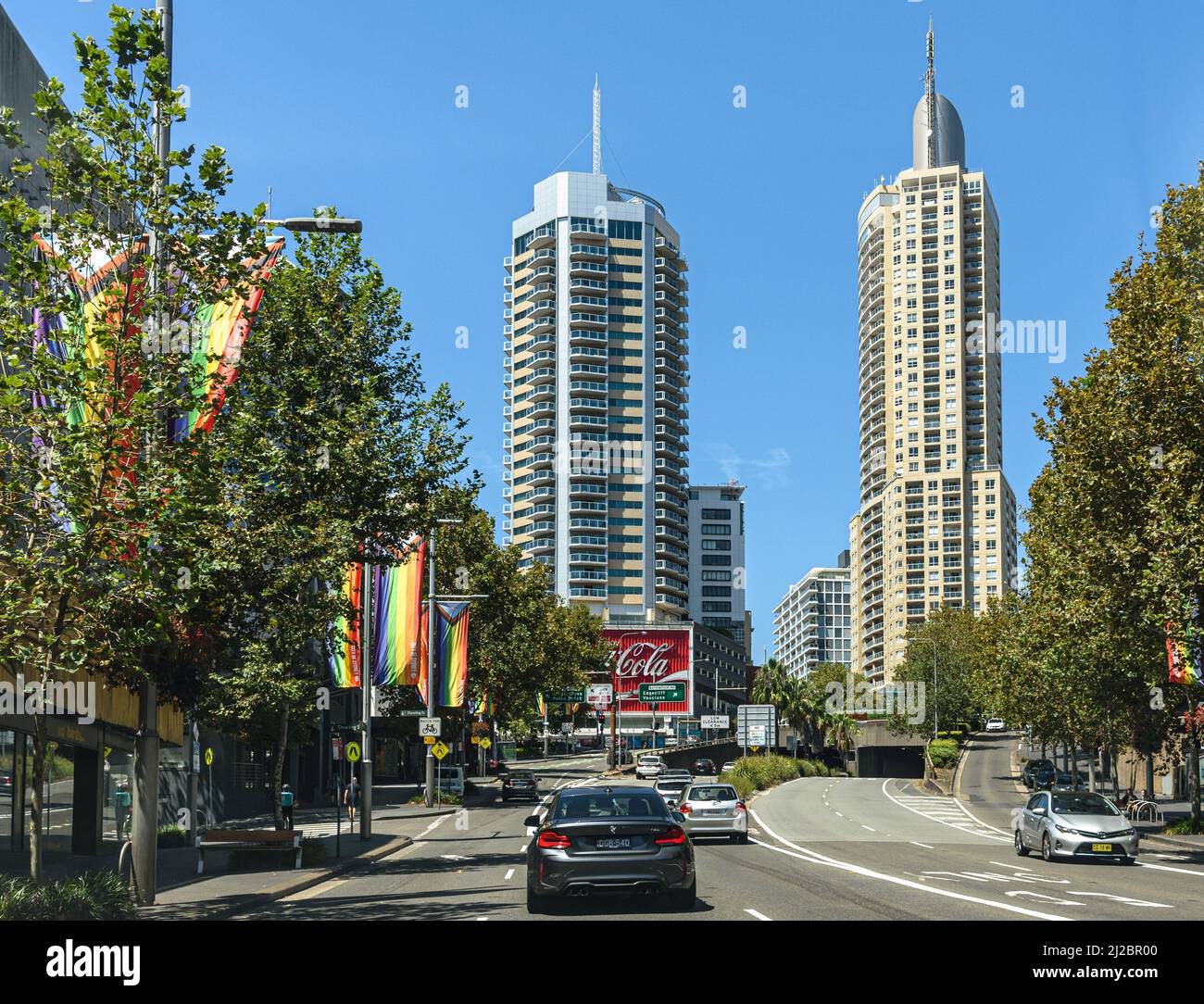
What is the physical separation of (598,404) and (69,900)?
6551 inches

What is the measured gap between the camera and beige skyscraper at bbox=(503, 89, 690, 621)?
17888 centimetres

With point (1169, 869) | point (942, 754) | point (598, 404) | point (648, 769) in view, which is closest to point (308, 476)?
point (1169, 869)

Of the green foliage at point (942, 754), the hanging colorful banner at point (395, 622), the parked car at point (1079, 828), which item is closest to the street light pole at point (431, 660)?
the hanging colorful banner at point (395, 622)

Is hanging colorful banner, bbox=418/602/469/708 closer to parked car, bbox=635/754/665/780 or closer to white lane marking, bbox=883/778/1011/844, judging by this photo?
white lane marking, bbox=883/778/1011/844

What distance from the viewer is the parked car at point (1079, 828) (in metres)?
28.4

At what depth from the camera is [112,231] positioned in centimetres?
1817

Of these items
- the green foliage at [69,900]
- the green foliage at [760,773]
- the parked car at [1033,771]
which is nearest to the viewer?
the green foliage at [69,900]

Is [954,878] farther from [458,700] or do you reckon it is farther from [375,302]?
[458,700]

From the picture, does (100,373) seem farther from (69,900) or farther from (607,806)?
(607,806)

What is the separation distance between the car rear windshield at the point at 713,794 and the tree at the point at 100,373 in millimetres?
19785

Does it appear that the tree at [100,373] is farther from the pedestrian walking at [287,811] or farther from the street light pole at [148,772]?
the pedestrian walking at [287,811]
